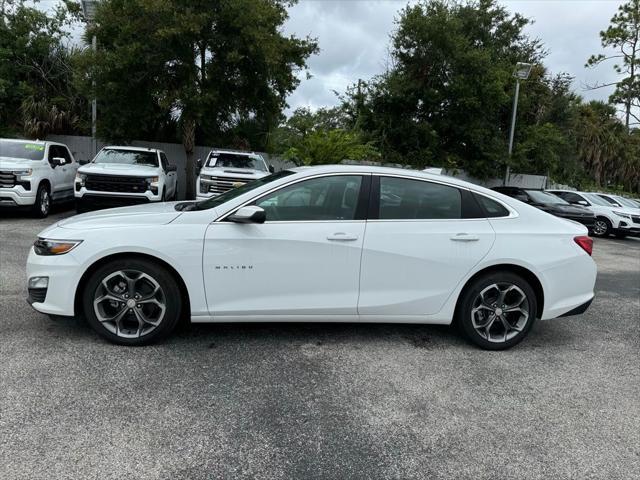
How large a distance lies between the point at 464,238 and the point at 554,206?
12.0 metres

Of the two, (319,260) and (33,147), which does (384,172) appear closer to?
(319,260)

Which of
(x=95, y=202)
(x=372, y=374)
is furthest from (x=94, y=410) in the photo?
(x=95, y=202)

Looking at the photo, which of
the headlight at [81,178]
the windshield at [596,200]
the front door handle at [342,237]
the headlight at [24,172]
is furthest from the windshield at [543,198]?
the headlight at [24,172]

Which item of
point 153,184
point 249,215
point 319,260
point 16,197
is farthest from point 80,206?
point 319,260

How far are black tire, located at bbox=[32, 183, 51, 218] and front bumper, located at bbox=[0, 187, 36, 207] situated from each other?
0.24m

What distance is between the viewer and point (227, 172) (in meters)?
11.6

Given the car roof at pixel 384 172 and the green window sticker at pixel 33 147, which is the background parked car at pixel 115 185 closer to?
the green window sticker at pixel 33 147

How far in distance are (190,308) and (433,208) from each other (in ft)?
7.16

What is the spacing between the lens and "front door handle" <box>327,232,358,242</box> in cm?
394

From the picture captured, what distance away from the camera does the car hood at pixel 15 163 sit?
10055 millimetres

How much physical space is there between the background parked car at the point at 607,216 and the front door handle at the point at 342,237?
15.1m

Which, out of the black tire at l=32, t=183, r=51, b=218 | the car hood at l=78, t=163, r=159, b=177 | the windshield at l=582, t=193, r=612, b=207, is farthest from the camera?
the windshield at l=582, t=193, r=612, b=207

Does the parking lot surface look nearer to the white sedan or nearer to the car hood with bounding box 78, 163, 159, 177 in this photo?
the white sedan

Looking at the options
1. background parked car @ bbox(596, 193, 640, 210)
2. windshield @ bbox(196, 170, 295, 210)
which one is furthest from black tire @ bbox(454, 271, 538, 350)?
background parked car @ bbox(596, 193, 640, 210)
